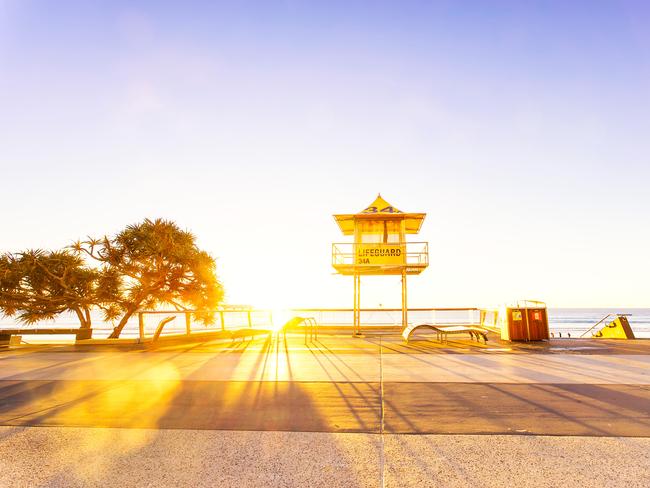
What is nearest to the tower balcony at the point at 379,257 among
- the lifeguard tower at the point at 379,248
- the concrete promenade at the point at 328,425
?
the lifeguard tower at the point at 379,248

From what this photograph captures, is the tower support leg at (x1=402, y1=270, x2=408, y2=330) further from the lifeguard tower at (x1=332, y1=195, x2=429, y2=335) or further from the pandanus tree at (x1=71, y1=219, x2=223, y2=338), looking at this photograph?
the pandanus tree at (x1=71, y1=219, x2=223, y2=338)

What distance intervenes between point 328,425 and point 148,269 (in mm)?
17092

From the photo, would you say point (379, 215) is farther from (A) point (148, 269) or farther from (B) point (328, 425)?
(B) point (328, 425)

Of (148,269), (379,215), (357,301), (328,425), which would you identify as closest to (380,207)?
(379,215)

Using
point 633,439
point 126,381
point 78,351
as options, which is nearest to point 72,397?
point 126,381

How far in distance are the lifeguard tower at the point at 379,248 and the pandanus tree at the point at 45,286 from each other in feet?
38.7

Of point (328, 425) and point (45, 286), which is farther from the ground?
point (45, 286)

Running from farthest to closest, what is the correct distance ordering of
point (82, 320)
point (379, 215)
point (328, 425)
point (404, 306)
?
point (379, 215), point (404, 306), point (82, 320), point (328, 425)

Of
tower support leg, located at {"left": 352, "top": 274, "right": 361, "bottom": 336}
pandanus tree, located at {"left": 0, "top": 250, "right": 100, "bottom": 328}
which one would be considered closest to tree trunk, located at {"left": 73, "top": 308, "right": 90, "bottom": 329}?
pandanus tree, located at {"left": 0, "top": 250, "right": 100, "bottom": 328}

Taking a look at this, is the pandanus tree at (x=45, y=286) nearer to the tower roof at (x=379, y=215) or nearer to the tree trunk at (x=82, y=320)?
the tree trunk at (x=82, y=320)

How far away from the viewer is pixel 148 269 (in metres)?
20.5

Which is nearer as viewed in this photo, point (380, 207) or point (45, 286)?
point (45, 286)

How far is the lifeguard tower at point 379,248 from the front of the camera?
81.4ft

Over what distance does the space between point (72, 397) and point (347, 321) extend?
73.6 ft
